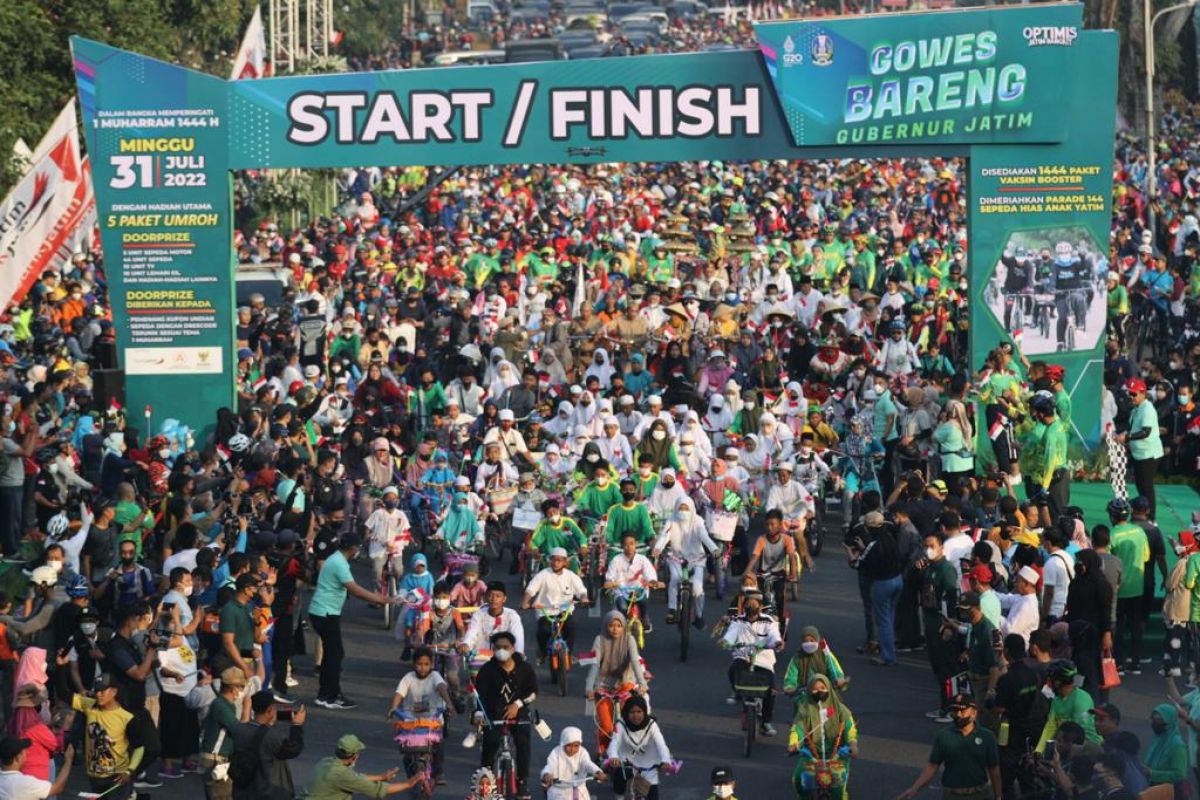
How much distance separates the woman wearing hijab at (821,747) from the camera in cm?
1895

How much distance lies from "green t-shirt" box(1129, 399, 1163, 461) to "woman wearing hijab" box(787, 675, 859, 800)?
9.20 metres

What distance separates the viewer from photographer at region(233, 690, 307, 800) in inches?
710

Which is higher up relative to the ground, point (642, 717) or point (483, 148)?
point (483, 148)

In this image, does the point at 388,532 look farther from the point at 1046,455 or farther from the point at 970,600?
the point at 1046,455

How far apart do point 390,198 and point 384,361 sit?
21155 mm

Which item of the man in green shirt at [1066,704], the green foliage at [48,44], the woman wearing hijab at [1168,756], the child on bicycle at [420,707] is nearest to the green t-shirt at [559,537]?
the child on bicycle at [420,707]

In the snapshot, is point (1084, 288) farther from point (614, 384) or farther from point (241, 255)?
point (241, 255)

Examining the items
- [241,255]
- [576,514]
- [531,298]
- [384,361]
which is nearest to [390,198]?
[241,255]

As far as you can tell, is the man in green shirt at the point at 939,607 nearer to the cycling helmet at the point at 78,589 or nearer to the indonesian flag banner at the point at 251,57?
the cycling helmet at the point at 78,589

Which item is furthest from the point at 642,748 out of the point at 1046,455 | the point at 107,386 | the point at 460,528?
the point at 107,386

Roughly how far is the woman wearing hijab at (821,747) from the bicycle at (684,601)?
4.76m

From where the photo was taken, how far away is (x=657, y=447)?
91.7 feet

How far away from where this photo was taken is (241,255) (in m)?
42.8

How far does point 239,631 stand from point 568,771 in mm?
3703
